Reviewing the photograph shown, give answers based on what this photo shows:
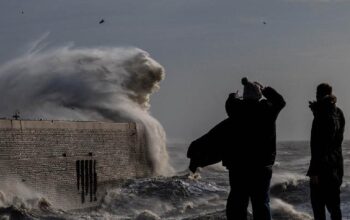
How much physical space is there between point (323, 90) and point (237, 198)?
4.91 ft

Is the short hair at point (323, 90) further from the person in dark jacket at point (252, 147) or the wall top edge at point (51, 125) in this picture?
the wall top edge at point (51, 125)

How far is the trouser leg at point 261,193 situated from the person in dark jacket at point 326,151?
93cm

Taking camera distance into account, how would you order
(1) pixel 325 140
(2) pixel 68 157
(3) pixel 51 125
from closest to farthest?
(1) pixel 325 140
(3) pixel 51 125
(2) pixel 68 157

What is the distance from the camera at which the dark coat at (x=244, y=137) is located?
7.36 meters

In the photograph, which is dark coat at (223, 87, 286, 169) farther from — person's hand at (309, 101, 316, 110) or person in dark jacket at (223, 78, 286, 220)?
person's hand at (309, 101, 316, 110)

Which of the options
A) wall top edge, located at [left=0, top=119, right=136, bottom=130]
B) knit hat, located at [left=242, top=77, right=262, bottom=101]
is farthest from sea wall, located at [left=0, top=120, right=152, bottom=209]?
knit hat, located at [left=242, top=77, right=262, bottom=101]

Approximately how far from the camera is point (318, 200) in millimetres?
8414

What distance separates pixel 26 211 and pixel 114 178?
30.5ft

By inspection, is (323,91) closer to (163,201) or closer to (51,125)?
(51,125)

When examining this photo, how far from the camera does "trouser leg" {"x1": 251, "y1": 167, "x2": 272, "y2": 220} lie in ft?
24.2

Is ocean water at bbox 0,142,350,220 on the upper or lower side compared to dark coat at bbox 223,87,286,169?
lower

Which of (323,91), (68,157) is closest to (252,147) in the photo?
(323,91)

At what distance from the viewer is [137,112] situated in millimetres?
34094

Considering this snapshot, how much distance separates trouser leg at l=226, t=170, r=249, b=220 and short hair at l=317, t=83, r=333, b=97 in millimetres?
1388
